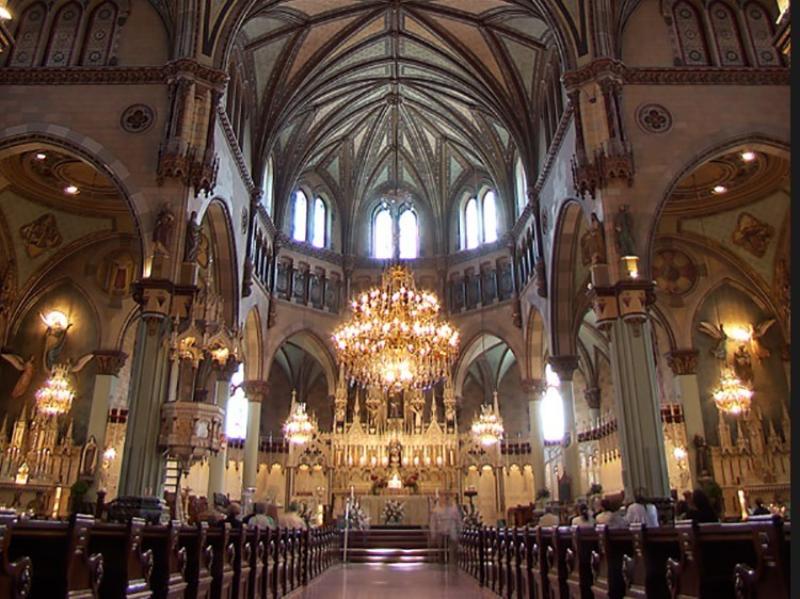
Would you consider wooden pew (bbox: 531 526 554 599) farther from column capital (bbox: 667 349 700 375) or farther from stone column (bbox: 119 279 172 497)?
column capital (bbox: 667 349 700 375)

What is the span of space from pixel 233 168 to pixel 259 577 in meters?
14.8

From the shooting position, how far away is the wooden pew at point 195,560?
6924mm

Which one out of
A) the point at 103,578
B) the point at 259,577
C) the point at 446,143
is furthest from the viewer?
the point at 446,143

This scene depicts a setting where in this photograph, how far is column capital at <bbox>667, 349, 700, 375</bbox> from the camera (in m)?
21.3

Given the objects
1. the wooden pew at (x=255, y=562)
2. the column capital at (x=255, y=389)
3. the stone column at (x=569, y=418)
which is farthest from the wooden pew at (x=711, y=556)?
the column capital at (x=255, y=389)

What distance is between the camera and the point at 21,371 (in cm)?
2127

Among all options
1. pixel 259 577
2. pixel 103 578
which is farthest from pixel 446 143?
pixel 103 578

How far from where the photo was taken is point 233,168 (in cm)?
2145

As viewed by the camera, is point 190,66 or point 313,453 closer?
point 190,66

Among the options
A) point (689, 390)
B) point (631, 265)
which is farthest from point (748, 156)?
point (689, 390)

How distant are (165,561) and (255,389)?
20687 millimetres

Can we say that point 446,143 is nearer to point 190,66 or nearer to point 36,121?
point 190,66

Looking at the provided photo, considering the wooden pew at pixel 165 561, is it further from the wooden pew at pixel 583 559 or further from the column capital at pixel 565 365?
the column capital at pixel 565 365

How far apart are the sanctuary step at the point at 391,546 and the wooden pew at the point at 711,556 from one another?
17.1m
